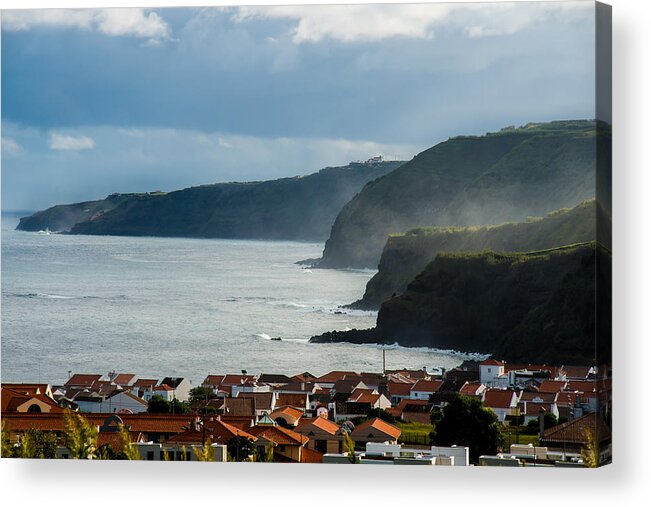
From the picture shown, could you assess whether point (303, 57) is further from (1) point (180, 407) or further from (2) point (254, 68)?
(1) point (180, 407)

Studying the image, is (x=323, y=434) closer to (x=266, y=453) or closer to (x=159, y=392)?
(x=266, y=453)

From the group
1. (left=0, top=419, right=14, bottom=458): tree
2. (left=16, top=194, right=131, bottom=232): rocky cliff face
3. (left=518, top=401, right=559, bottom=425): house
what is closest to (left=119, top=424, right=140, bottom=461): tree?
(left=0, top=419, right=14, bottom=458): tree

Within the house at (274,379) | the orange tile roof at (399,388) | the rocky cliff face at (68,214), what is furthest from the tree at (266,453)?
the rocky cliff face at (68,214)

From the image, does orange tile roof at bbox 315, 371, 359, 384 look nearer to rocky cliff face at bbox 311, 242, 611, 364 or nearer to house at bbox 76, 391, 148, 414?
rocky cliff face at bbox 311, 242, 611, 364

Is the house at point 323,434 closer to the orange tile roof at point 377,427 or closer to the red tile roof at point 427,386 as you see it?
the orange tile roof at point 377,427

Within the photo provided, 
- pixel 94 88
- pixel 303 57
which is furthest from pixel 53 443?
pixel 303 57

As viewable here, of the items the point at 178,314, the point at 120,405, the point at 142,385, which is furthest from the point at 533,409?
the point at 120,405

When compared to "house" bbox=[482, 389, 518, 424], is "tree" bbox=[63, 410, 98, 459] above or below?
below
